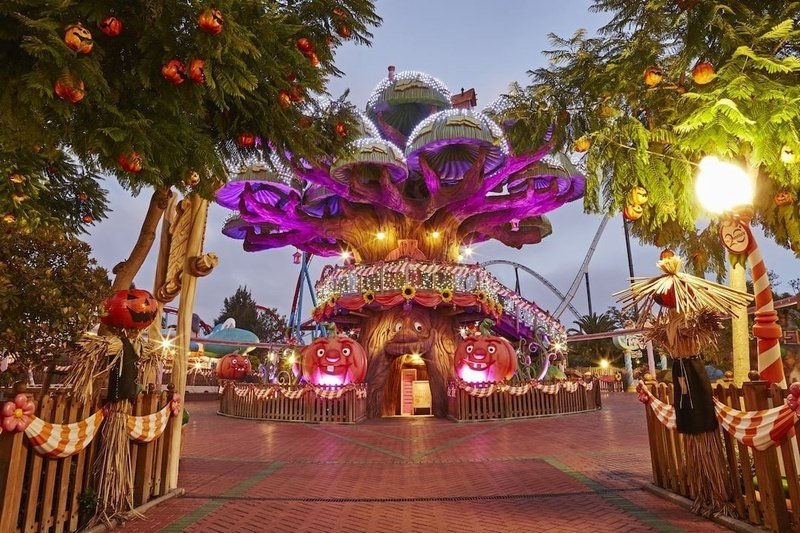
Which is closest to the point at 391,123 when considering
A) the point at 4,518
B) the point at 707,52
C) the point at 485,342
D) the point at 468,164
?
the point at 468,164

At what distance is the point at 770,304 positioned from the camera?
18.1ft

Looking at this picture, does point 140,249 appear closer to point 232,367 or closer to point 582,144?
point 582,144

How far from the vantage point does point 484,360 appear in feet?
53.3

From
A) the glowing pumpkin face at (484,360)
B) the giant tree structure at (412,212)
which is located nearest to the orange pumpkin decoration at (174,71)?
the giant tree structure at (412,212)

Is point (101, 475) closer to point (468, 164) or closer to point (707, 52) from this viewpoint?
point (707, 52)

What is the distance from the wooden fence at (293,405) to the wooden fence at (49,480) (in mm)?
9773

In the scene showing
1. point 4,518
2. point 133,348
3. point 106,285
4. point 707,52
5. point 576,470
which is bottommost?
point 576,470

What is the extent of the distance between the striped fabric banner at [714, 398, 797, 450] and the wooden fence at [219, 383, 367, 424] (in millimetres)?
11708

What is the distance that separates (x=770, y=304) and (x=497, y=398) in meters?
11.0

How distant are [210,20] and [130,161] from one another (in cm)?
112

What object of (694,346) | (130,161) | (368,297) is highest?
(368,297)

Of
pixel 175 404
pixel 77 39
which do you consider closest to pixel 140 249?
pixel 175 404

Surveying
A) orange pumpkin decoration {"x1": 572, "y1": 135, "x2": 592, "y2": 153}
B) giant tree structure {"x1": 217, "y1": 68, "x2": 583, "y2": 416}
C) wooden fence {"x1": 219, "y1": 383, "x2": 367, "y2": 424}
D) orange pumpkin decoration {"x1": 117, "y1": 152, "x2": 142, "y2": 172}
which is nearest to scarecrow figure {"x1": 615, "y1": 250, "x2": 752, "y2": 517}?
orange pumpkin decoration {"x1": 572, "y1": 135, "x2": 592, "y2": 153}

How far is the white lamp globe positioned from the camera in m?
5.17
